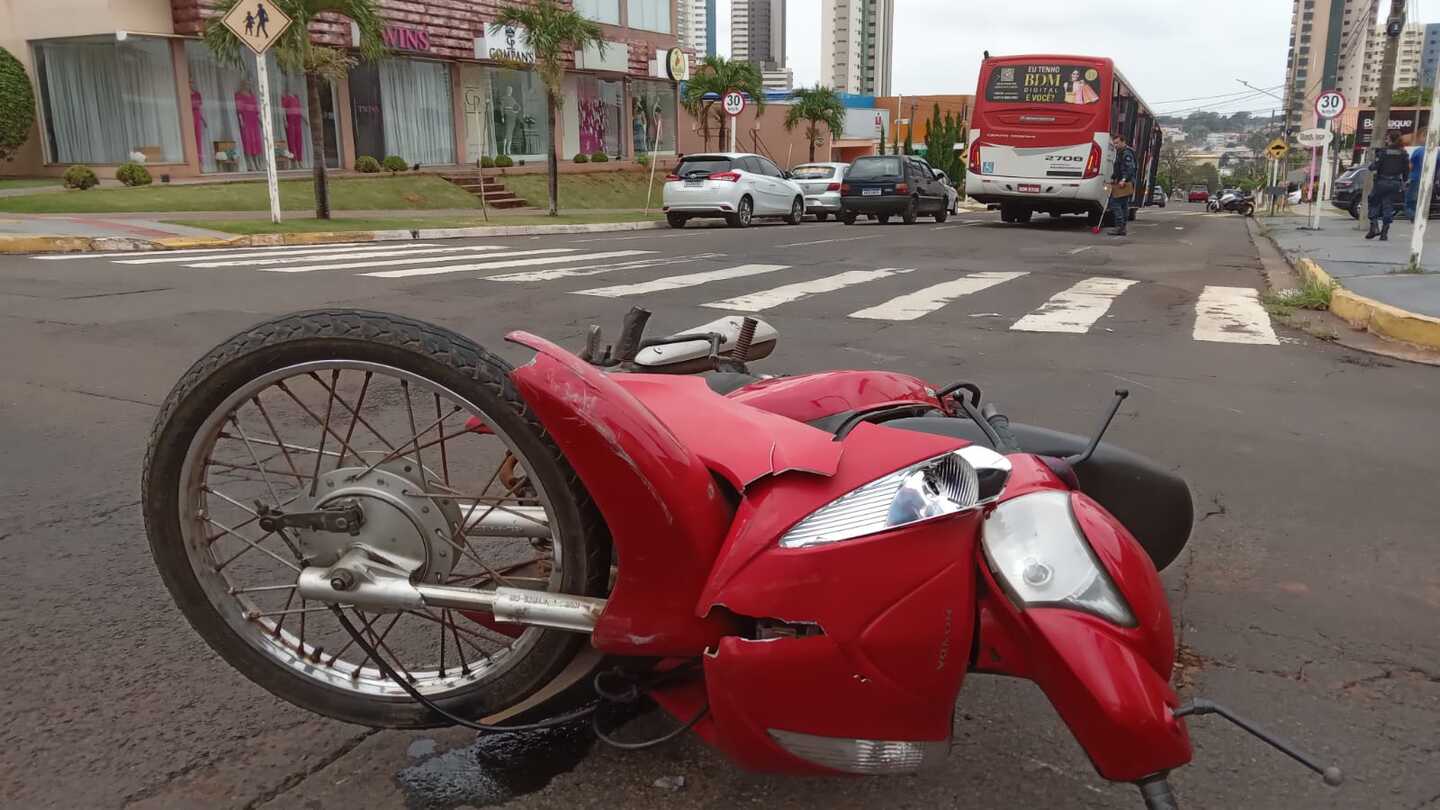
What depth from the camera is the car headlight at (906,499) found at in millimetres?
1781

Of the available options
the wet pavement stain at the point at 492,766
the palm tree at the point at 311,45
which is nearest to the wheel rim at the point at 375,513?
the wet pavement stain at the point at 492,766

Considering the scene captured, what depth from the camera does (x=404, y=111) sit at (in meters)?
31.0

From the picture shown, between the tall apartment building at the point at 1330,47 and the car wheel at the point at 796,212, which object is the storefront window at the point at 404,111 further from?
the tall apartment building at the point at 1330,47

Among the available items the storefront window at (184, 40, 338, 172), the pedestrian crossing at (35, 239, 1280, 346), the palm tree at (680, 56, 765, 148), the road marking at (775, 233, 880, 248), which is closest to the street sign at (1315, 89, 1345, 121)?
the road marking at (775, 233, 880, 248)

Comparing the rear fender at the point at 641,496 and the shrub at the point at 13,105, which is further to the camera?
the shrub at the point at 13,105

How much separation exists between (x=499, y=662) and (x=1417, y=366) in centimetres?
716

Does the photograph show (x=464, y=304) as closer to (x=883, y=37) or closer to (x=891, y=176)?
(x=891, y=176)

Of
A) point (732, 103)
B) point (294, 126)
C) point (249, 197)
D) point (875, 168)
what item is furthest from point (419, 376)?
point (732, 103)

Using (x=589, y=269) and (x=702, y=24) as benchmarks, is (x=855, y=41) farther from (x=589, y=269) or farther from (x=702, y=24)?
(x=589, y=269)

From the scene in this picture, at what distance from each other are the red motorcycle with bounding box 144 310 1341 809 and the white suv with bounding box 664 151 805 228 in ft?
67.5

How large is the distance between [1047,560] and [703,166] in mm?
22269

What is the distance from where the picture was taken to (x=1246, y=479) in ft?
14.7

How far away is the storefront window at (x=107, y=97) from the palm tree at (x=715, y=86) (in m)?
21.1

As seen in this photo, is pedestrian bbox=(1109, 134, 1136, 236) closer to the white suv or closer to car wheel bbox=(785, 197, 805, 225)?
car wheel bbox=(785, 197, 805, 225)
